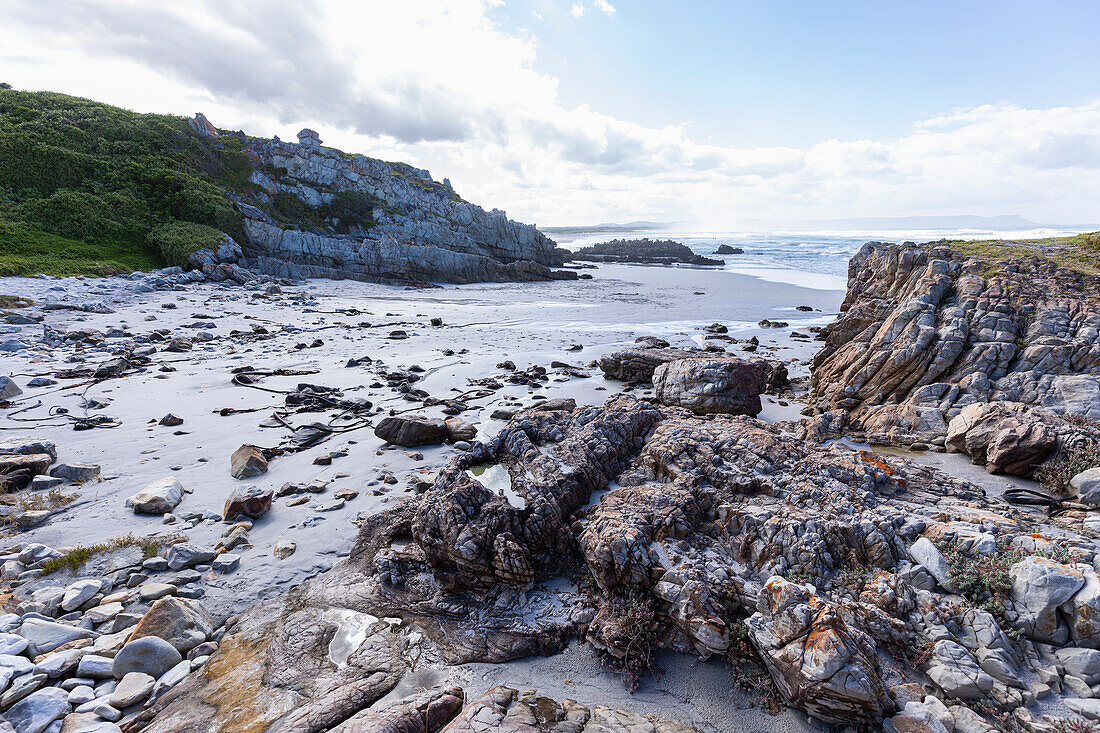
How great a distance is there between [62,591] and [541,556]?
5.43 metres

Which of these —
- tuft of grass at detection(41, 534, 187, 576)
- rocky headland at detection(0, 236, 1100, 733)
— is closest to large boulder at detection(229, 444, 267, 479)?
rocky headland at detection(0, 236, 1100, 733)

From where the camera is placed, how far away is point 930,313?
11.1 metres

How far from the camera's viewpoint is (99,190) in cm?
3152

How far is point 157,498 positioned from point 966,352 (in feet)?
53.2

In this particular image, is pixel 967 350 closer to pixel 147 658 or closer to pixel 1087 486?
pixel 1087 486

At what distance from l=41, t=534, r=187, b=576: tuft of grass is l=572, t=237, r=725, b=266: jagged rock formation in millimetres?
61956

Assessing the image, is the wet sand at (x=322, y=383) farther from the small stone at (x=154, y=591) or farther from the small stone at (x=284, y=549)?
the small stone at (x=154, y=591)

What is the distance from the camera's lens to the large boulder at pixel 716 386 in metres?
10.7

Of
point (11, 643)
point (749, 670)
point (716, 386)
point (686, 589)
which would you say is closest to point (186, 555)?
point (11, 643)

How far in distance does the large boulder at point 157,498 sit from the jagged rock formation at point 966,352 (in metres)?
13.1

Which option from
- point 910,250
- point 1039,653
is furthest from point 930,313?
point 1039,653

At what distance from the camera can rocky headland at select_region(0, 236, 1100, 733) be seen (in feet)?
12.1

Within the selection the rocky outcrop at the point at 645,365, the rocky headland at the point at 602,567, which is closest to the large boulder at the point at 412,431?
the rocky headland at the point at 602,567

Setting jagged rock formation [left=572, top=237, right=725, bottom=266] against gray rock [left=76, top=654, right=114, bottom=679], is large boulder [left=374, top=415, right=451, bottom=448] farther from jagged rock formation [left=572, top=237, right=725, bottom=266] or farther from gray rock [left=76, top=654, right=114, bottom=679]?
jagged rock formation [left=572, top=237, right=725, bottom=266]
